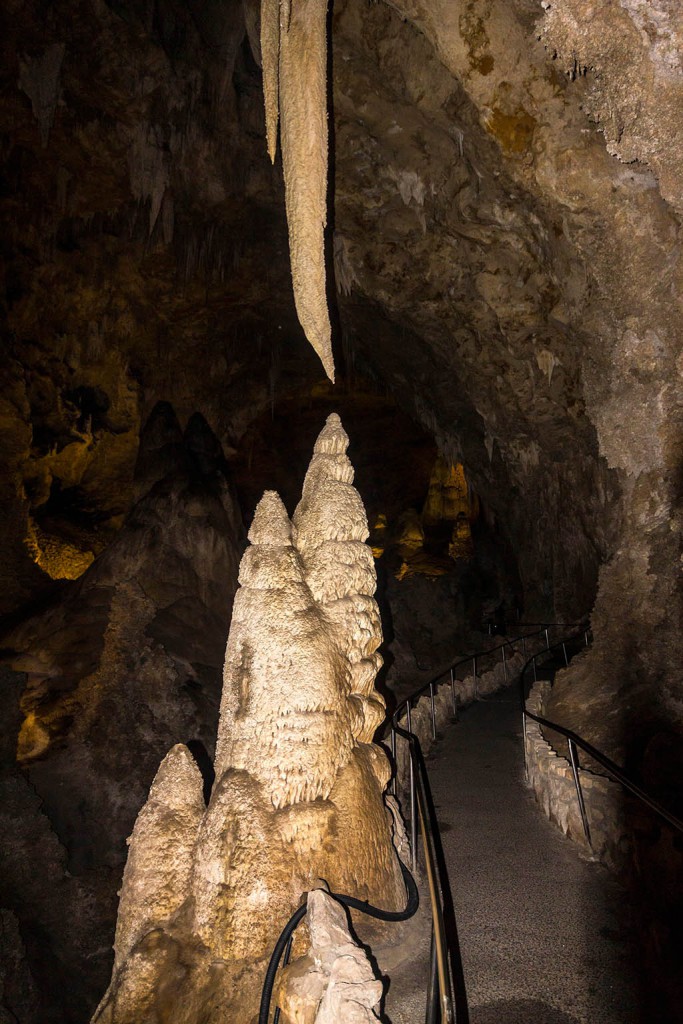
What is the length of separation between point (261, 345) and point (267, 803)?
47.2 feet

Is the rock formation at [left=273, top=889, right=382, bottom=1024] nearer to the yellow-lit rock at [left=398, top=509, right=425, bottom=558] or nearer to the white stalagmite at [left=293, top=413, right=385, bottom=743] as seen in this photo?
the white stalagmite at [left=293, top=413, right=385, bottom=743]

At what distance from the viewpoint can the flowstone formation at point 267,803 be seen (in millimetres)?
2889

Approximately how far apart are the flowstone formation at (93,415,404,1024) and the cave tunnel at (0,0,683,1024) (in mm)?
1776

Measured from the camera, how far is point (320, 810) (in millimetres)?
3184

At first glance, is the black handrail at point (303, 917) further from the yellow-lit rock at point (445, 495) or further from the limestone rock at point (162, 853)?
the yellow-lit rock at point (445, 495)

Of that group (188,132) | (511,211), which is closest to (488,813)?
(511,211)

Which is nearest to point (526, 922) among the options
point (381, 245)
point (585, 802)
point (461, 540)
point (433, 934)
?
point (585, 802)

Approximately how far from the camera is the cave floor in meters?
2.76

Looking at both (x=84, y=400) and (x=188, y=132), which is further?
(x=84, y=400)

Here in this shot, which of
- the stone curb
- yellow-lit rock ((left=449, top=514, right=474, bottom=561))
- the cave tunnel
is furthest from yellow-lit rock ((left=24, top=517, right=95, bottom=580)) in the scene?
yellow-lit rock ((left=449, top=514, right=474, bottom=561))

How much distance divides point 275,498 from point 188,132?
937 centimetres

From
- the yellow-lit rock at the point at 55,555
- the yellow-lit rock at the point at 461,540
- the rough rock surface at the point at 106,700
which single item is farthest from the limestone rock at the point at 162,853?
the yellow-lit rock at the point at 461,540

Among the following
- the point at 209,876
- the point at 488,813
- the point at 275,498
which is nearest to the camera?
the point at 209,876

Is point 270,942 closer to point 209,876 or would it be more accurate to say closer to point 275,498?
point 209,876
